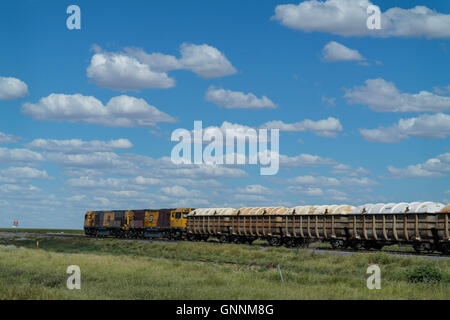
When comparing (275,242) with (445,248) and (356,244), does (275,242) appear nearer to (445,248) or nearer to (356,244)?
(356,244)

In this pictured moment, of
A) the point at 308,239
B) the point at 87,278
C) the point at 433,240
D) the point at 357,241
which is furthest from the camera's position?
the point at 308,239

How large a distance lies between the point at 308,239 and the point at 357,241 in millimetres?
5485

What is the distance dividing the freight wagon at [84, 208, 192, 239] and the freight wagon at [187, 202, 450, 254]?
5.07 meters

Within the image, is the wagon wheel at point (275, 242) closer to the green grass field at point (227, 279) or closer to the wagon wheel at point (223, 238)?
the wagon wheel at point (223, 238)

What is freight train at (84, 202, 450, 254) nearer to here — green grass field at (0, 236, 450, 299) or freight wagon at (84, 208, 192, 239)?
freight wagon at (84, 208, 192, 239)

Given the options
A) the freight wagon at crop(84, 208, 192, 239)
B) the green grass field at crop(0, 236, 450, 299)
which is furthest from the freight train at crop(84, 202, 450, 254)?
the green grass field at crop(0, 236, 450, 299)

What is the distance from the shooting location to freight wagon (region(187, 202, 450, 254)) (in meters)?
30.1

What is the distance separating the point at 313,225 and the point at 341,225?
9.17 ft

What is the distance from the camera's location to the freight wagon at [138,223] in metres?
55.6

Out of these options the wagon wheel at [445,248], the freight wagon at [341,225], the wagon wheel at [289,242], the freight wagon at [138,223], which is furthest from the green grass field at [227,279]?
the freight wagon at [138,223]

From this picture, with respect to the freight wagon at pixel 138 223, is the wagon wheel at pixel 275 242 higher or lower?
lower
